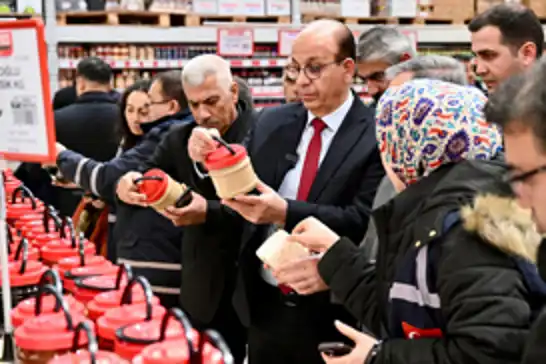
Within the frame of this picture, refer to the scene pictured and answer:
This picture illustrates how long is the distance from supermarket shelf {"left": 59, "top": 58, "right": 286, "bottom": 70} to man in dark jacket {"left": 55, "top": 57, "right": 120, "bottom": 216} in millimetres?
1556

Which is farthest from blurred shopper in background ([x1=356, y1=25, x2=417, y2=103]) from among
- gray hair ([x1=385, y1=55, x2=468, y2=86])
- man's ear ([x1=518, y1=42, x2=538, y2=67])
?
gray hair ([x1=385, y1=55, x2=468, y2=86])

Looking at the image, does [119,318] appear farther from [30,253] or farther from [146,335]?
[30,253]

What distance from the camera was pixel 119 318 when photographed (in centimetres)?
158

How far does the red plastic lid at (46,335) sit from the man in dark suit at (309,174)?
0.92 meters

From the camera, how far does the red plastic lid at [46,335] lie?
149 cm

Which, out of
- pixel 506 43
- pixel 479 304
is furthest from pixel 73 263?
pixel 506 43

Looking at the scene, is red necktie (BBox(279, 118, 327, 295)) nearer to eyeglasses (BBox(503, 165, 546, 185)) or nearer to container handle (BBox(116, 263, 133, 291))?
container handle (BBox(116, 263, 133, 291))

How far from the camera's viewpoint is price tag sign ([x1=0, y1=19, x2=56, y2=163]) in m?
2.00

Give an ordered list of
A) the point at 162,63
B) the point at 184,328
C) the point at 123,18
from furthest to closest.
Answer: the point at 123,18, the point at 162,63, the point at 184,328

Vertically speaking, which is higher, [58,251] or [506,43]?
[506,43]

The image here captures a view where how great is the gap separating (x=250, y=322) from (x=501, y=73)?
1.46 metres

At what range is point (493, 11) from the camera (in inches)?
121

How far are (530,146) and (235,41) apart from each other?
578 cm

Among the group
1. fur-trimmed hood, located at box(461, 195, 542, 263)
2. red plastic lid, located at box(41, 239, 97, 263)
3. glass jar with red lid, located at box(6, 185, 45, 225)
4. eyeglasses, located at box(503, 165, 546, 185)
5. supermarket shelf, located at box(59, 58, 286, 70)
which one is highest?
supermarket shelf, located at box(59, 58, 286, 70)
